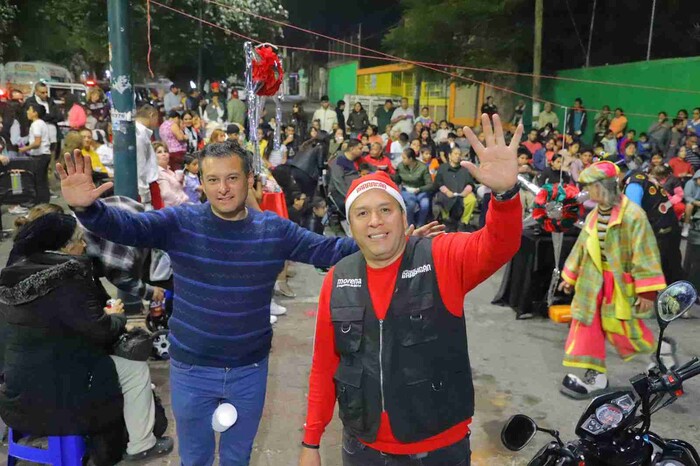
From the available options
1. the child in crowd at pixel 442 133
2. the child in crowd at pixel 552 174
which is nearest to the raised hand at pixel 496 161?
the child in crowd at pixel 552 174

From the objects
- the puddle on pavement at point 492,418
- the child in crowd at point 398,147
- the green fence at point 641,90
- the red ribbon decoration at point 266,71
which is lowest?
the puddle on pavement at point 492,418

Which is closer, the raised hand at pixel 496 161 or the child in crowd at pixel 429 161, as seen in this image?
the raised hand at pixel 496 161

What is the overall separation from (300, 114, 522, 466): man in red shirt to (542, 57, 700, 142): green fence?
1225 cm

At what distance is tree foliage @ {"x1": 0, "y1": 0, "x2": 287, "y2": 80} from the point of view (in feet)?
80.8

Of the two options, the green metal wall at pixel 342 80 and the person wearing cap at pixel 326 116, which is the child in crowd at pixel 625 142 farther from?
the green metal wall at pixel 342 80

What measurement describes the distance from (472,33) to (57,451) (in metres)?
19.2

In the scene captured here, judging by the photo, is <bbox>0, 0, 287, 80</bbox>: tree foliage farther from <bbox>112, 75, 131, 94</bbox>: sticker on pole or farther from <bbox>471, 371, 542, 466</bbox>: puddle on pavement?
<bbox>471, 371, 542, 466</bbox>: puddle on pavement

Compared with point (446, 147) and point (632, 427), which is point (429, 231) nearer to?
point (632, 427)

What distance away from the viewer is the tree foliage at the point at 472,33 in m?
19.3

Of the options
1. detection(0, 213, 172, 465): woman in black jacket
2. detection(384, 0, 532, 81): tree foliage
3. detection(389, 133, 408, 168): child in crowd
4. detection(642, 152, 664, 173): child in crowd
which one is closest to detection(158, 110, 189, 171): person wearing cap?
detection(389, 133, 408, 168): child in crowd

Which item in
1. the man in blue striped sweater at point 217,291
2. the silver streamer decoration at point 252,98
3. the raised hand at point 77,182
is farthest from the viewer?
the silver streamer decoration at point 252,98

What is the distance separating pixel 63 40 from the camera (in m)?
29.7

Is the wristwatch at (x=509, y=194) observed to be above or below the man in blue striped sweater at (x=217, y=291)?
above

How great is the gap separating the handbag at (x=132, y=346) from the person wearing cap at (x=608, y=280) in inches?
122
